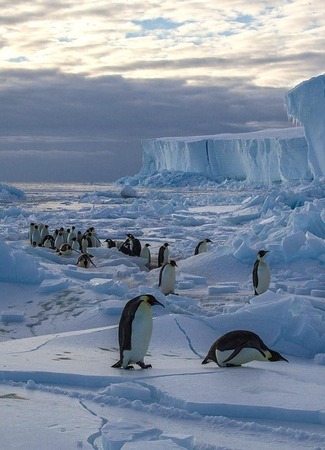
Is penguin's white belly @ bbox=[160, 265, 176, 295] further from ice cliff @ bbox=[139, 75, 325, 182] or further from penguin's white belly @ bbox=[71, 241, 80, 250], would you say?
ice cliff @ bbox=[139, 75, 325, 182]

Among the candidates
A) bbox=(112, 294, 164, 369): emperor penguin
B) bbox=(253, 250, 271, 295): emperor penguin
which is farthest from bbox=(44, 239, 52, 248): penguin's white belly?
bbox=(112, 294, 164, 369): emperor penguin

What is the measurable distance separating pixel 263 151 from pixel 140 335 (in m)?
41.3

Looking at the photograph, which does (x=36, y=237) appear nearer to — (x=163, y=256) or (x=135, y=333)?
(x=163, y=256)

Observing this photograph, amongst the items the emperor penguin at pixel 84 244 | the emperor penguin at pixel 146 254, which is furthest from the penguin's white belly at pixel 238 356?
the emperor penguin at pixel 84 244

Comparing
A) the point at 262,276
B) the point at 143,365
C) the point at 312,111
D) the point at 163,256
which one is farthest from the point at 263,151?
the point at 143,365

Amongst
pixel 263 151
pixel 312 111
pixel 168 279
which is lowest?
pixel 168 279

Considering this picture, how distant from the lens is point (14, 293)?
835cm

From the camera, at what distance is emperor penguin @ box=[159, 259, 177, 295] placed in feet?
28.6

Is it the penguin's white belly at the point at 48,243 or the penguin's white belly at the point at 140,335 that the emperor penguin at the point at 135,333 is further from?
the penguin's white belly at the point at 48,243

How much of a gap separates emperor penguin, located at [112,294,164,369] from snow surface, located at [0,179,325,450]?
0.44ft

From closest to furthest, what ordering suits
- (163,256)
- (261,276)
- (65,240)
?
(261,276) < (163,256) < (65,240)

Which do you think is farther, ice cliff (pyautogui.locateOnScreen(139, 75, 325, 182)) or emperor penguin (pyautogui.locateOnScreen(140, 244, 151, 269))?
ice cliff (pyautogui.locateOnScreen(139, 75, 325, 182))

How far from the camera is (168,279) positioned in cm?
876

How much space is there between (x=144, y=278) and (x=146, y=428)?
773 cm
